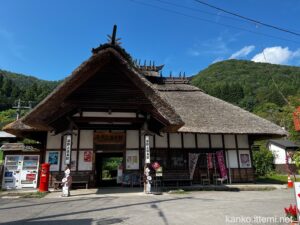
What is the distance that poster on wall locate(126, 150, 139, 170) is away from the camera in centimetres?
1297

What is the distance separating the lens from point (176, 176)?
496 inches

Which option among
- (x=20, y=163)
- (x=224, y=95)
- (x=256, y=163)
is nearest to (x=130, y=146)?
(x=20, y=163)

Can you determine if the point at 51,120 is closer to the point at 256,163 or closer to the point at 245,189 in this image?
the point at 245,189

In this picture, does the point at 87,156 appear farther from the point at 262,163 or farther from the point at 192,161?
the point at 262,163

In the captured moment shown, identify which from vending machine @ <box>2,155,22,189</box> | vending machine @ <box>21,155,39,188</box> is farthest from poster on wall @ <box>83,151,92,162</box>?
vending machine @ <box>2,155,22,189</box>

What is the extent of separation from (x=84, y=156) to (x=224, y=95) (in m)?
48.9

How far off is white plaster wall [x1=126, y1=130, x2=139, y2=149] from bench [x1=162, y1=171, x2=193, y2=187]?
216 centimetres

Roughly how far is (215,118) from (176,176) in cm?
424

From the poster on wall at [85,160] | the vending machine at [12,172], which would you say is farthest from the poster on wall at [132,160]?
the vending machine at [12,172]

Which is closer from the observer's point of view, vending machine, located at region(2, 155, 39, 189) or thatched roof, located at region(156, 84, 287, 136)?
vending machine, located at region(2, 155, 39, 189)

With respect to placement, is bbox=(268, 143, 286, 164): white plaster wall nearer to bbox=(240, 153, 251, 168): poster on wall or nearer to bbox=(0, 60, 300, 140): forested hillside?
bbox=(0, 60, 300, 140): forested hillside

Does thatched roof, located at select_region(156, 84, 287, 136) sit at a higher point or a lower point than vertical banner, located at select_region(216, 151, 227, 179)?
higher

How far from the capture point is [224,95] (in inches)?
2231

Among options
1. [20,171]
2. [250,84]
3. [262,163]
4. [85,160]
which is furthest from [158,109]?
[250,84]
